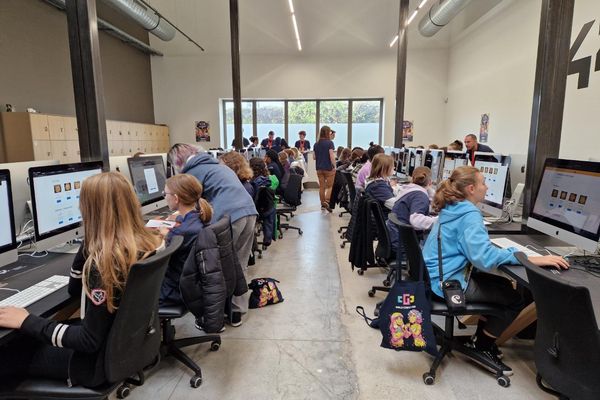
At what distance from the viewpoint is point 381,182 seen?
338cm

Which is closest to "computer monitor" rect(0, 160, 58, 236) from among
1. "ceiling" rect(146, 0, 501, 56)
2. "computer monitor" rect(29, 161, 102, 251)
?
"computer monitor" rect(29, 161, 102, 251)

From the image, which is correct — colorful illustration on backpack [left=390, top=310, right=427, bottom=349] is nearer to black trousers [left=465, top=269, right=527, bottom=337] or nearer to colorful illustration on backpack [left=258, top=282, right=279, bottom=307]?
black trousers [left=465, top=269, right=527, bottom=337]

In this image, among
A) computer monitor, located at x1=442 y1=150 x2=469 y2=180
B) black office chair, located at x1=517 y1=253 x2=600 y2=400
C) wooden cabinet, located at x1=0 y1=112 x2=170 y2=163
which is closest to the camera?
black office chair, located at x1=517 y1=253 x2=600 y2=400

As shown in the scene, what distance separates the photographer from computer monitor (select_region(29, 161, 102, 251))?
70.9 inches

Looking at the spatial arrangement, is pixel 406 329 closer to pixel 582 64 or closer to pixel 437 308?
pixel 437 308

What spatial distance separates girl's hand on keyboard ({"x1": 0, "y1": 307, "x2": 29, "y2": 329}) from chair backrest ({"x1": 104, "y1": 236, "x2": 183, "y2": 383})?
0.93 ft

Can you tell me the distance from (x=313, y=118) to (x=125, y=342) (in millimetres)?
10147

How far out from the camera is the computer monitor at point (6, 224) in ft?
5.27

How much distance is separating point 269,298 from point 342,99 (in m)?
8.67

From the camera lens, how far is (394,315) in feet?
6.48

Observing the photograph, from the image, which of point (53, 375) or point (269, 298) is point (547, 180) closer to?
point (269, 298)

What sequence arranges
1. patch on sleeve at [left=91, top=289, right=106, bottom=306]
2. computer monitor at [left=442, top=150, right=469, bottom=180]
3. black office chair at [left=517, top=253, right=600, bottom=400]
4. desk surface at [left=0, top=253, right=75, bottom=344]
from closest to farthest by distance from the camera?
black office chair at [left=517, top=253, right=600, bottom=400] < patch on sleeve at [left=91, top=289, right=106, bottom=306] < desk surface at [left=0, top=253, right=75, bottom=344] < computer monitor at [left=442, top=150, right=469, bottom=180]

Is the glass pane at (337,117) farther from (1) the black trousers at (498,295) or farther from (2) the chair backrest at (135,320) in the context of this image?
(2) the chair backrest at (135,320)

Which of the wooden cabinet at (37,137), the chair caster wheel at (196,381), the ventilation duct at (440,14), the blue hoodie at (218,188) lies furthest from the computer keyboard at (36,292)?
the ventilation duct at (440,14)
